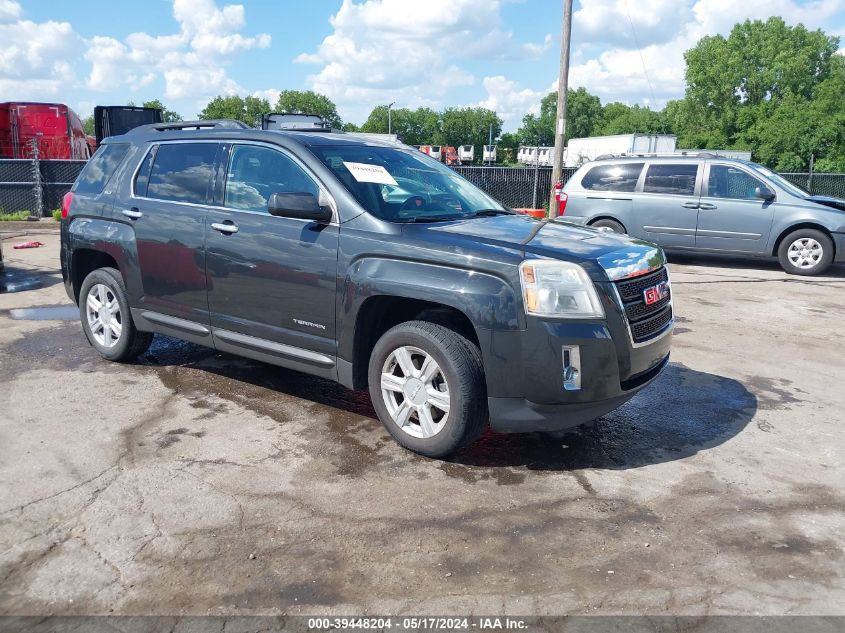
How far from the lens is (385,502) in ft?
12.6

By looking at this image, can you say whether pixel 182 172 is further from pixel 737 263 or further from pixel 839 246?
pixel 737 263

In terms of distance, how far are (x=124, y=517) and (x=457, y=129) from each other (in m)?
154

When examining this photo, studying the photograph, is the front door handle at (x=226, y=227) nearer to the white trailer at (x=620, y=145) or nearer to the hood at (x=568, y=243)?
the hood at (x=568, y=243)

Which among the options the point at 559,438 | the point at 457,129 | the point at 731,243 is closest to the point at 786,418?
the point at 559,438

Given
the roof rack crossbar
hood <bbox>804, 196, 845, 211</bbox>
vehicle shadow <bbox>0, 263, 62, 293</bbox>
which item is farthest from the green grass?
hood <bbox>804, 196, 845, 211</bbox>

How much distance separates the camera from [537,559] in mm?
3299

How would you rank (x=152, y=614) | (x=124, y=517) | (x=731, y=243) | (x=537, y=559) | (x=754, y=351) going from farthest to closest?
(x=731, y=243)
(x=754, y=351)
(x=124, y=517)
(x=537, y=559)
(x=152, y=614)

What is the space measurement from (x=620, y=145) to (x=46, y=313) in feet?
108

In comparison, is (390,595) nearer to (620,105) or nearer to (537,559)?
(537,559)

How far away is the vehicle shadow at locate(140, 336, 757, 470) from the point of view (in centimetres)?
447

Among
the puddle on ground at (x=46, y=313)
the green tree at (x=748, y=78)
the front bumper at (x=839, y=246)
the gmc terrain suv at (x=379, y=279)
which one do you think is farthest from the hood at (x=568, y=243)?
the green tree at (x=748, y=78)

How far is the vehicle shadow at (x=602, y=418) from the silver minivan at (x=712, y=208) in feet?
19.4

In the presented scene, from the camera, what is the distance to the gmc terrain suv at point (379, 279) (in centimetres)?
400

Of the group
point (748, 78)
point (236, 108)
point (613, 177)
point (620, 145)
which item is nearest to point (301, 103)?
point (236, 108)
